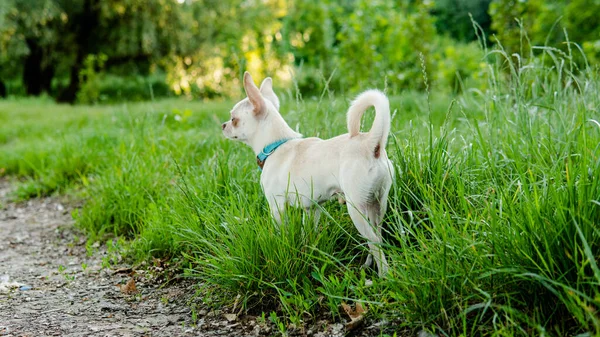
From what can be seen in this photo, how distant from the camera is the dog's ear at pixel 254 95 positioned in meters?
3.31

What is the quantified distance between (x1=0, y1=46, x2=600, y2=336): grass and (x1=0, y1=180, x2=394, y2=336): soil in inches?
5.2

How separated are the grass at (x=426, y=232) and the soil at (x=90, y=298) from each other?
5.2 inches

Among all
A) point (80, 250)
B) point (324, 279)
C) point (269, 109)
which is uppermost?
point (269, 109)

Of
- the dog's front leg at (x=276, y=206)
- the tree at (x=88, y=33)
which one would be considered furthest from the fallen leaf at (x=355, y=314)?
the tree at (x=88, y=33)

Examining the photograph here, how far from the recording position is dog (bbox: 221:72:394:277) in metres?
2.77

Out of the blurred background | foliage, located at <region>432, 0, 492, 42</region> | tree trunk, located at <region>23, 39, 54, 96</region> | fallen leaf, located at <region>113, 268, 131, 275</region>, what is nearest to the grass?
fallen leaf, located at <region>113, 268, 131, 275</region>

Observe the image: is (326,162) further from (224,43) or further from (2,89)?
(2,89)

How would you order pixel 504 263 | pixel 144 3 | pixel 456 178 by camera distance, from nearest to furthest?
pixel 504 263, pixel 456 178, pixel 144 3

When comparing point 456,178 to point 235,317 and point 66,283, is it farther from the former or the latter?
point 66,283

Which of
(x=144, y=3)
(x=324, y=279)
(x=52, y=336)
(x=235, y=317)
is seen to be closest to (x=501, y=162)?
(x=324, y=279)

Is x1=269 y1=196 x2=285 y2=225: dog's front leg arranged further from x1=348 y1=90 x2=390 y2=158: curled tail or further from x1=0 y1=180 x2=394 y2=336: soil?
x1=348 y1=90 x2=390 y2=158: curled tail

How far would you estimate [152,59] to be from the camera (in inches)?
622

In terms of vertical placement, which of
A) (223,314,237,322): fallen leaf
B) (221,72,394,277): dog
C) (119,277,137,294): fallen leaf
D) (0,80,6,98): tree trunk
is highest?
(221,72,394,277): dog

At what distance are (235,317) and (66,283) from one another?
1.40m
